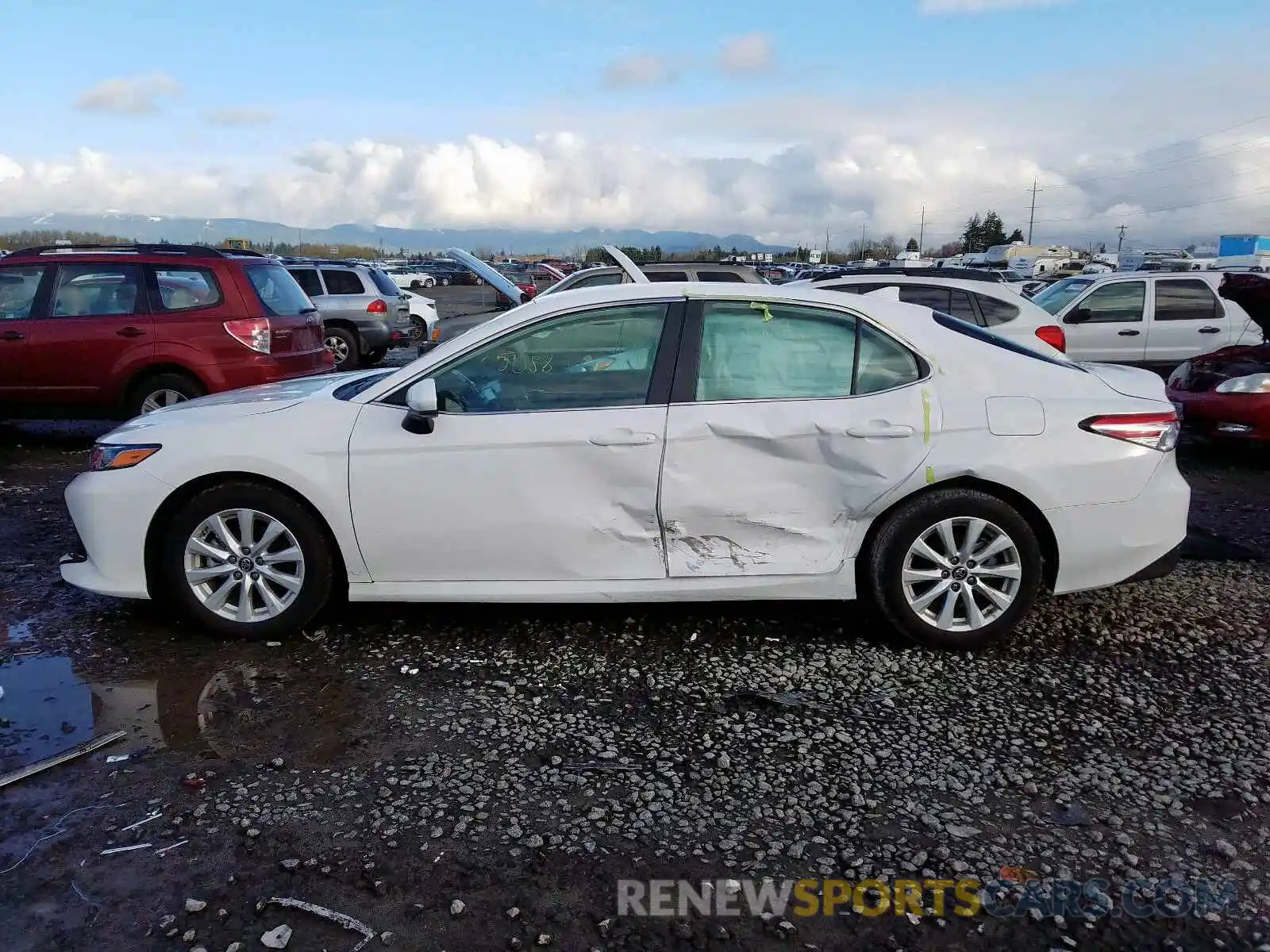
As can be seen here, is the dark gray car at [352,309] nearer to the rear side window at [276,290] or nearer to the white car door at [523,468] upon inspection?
the rear side window at [276,290]

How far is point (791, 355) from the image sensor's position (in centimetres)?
434

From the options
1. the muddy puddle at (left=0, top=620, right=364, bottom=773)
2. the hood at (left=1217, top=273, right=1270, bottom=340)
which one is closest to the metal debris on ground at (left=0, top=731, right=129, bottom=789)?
the muddy puddle at (left=0, top=620, right=364, bottom=773)

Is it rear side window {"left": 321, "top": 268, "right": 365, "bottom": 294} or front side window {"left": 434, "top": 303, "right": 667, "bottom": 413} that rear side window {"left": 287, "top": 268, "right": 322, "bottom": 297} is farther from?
front side window {"left": 434, "top": 303, "right": 667, "bottom": 413}

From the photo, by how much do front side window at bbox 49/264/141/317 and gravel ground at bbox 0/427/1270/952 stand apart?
4.65m

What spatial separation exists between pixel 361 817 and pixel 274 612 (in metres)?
1.58

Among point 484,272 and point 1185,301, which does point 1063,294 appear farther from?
point 484,272

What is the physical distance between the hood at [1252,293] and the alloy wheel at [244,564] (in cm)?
778

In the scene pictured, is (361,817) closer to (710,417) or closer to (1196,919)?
(710,417)

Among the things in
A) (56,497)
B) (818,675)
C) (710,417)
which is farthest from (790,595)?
(56,497)

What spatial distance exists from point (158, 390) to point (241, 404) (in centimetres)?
477

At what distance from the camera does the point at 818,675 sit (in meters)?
4.10

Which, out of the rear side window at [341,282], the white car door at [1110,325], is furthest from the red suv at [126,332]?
the white car door at [1110,325]

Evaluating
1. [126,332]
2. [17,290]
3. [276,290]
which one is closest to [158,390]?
[126,332]

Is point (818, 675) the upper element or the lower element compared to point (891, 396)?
lower
